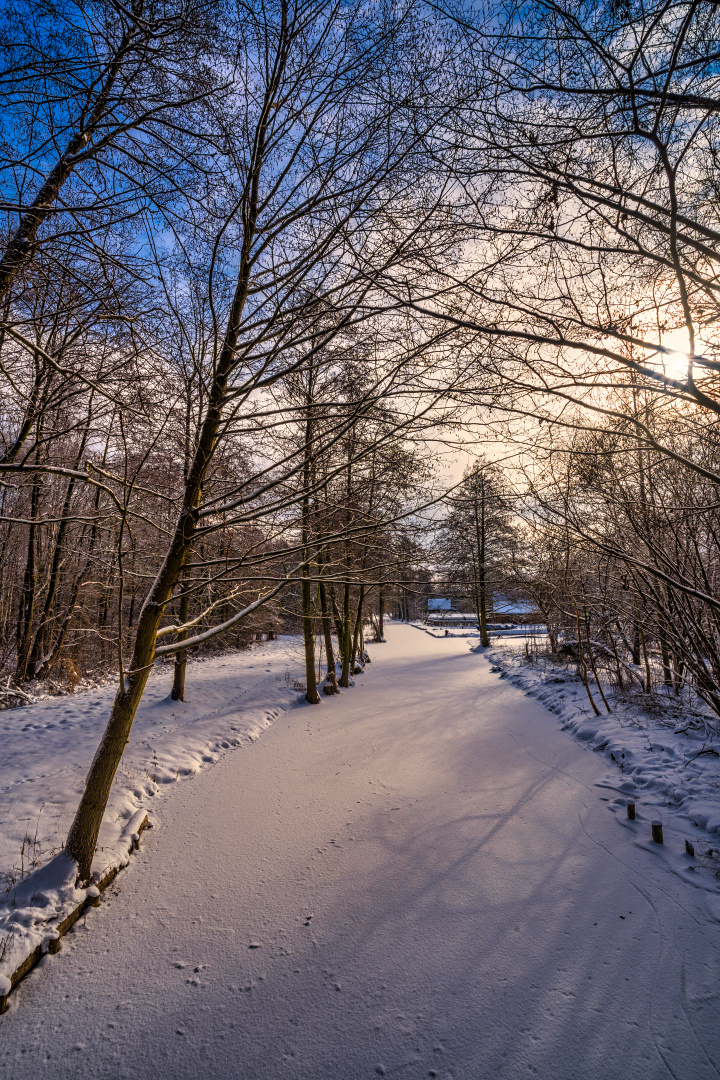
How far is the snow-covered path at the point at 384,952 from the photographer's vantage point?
2.09 metres

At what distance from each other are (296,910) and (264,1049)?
993 mm

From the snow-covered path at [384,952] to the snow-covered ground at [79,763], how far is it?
0.85 ft

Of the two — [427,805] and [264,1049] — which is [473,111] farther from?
[427,805]

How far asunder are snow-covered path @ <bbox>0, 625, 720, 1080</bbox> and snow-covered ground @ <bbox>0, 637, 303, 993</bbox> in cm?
26

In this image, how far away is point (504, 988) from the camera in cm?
243

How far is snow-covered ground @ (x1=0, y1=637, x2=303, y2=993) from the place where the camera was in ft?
9.22

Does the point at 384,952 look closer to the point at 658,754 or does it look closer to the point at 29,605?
the point at 658,754

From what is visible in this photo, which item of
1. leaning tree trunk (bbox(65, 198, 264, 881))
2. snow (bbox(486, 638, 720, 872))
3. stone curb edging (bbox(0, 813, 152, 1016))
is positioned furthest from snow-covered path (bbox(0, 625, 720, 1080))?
leaning tree trunk (bbox(65, 198, 264, 881))

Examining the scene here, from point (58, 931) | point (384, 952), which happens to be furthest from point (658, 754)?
point (58, 931)

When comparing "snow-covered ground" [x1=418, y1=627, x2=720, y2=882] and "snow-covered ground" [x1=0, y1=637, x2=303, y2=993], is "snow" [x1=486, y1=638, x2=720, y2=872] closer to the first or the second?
"snow-covered ground" [x1=418, y1=627, x2=720, y2=882]

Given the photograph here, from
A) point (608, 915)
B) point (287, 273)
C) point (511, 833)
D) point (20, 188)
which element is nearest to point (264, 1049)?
point (608, 915)

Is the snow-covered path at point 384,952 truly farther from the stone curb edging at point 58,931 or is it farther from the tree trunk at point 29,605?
the tree trunk at point 29,605

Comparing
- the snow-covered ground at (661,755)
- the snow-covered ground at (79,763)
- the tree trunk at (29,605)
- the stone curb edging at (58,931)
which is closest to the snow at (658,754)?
the snow-covered ground at (661,755)

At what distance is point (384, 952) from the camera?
2703 mm
